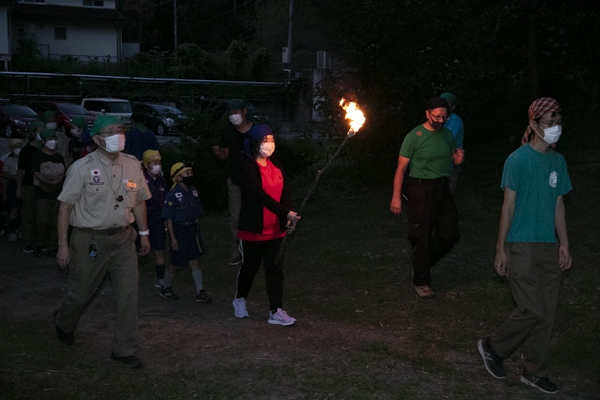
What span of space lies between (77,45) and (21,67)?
1107cm

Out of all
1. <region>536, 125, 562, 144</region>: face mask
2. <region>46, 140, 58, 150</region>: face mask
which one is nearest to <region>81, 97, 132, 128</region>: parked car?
<region>46, 140, 58, 150</region>: face mask

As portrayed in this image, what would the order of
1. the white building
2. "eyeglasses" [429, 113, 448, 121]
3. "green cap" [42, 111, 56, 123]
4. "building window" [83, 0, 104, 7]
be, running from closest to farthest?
"eyeglasses" [429, 113, 448, 121], "green cap" [42, 111, 56, 123], the white building, "building window" [83, 0, 104, 7]

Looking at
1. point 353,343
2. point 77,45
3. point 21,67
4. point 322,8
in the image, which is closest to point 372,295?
point 353,343

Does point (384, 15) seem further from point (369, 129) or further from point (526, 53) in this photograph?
point (526, 53)

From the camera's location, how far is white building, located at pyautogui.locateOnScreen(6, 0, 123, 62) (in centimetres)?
5366

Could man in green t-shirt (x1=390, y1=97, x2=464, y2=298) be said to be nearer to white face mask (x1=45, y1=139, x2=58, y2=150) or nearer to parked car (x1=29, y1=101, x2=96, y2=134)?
white face mask (x1=45, y1=139, x2=58, y2=150)

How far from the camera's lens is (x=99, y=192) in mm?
5793

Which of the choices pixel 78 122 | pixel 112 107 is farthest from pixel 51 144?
pixel 112 107

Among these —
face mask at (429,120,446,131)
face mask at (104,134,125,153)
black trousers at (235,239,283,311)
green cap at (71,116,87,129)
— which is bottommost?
black trousers at (235,239,283,311)

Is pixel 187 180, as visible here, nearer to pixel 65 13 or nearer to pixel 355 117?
pixel 355 117

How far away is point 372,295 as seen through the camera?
832 cm

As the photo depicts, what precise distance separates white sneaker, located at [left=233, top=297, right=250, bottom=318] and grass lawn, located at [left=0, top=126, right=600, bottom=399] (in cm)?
7

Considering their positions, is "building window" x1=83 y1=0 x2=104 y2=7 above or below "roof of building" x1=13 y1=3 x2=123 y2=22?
above

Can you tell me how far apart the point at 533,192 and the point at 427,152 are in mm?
2385
